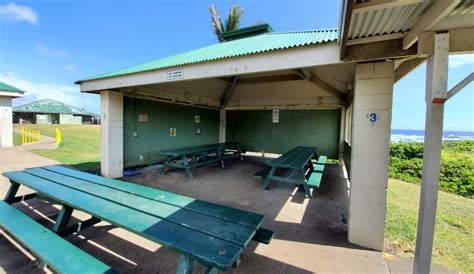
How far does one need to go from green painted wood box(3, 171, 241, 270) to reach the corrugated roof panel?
229cm

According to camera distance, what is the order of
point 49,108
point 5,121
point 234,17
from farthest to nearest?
1. point 49,108
2. point 234,17
3. point 5,121

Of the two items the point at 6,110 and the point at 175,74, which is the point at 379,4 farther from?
the point at 6,110

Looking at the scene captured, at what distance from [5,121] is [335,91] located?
1489 centimetres

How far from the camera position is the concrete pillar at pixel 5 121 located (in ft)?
31.8

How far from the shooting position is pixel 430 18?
1.70 m

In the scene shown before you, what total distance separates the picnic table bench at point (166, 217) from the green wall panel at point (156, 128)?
330 centimetres

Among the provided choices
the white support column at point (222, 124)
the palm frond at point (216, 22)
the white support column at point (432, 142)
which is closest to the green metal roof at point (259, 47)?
the white support column at point (432, 142)

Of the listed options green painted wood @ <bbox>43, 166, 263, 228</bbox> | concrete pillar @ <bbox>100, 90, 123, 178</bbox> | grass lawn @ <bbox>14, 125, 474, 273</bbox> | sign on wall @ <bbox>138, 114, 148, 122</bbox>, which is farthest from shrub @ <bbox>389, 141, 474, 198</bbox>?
concrete pillar @ <bbox>100, 90, 123, 178</bbox>

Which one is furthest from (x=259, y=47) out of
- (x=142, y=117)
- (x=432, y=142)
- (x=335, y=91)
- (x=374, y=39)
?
(x=335, y=91)

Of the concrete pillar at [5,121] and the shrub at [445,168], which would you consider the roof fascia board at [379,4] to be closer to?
the shrub at [445,168]

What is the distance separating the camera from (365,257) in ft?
7.70

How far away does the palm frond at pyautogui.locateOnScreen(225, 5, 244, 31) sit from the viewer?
13406 millimetres

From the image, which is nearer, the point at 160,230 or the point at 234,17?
the point at 160,230

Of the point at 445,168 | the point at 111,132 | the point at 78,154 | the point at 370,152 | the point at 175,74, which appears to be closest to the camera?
the point at 370,152
